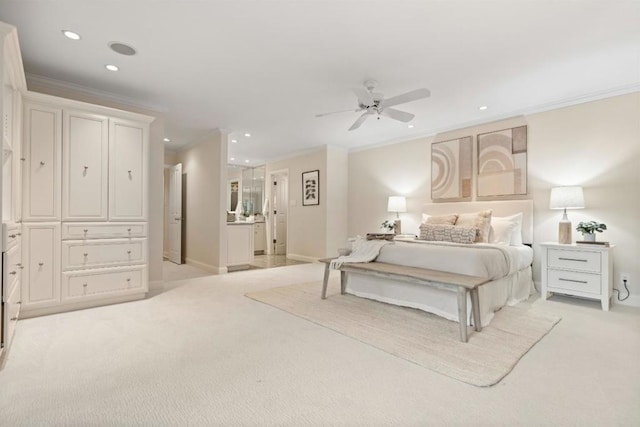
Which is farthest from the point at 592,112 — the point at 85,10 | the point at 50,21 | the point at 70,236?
the point at 70,236

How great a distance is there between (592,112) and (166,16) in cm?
471

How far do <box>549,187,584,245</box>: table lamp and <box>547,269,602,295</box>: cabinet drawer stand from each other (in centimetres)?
40

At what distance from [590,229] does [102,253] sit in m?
5.39

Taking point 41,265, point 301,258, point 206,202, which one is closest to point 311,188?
point 301,258

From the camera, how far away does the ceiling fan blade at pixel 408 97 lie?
306 cm

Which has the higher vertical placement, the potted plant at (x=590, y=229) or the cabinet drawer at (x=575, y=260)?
the potted plant at (x=590, y=229)

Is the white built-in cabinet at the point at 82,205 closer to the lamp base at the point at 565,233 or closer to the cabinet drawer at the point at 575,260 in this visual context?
the cabinet drawer at the point at 575,260

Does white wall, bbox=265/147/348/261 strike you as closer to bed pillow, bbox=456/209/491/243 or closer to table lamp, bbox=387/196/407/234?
table lamp, bbox=387/196/407/234

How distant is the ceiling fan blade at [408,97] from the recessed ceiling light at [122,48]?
8.08ft

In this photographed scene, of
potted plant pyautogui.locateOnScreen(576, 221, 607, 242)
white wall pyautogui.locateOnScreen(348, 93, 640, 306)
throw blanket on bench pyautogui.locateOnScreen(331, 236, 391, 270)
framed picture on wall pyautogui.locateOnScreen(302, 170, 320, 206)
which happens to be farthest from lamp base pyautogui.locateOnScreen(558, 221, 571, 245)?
framed picture on wall pyautogui.locateOnScreen(302, 170, 320, 206)

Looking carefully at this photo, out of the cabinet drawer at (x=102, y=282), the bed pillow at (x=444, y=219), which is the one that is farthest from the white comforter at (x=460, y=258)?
the cabinet drawer at (x=102, y=282)

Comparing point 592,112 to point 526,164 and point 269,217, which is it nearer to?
point 526,164

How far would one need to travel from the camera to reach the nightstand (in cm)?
328

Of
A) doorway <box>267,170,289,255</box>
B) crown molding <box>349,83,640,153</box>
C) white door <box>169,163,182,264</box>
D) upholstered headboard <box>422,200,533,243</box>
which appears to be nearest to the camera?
crown molding <box>349,83,640,153</box>
